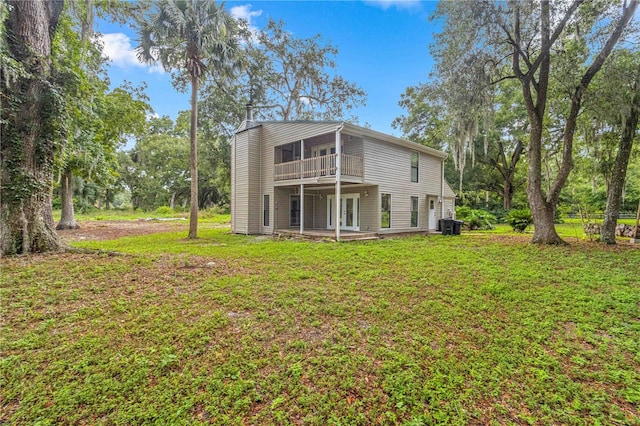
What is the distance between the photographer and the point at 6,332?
10.9 feet

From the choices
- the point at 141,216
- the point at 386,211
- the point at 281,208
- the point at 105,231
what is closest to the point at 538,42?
the point at 386,211

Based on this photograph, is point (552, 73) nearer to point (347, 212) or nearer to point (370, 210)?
point (370, 210)

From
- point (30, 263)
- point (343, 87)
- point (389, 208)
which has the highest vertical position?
point (343, 87)

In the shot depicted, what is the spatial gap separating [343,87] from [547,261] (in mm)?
19611

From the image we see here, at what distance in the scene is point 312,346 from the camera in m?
3.34

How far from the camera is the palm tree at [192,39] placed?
392 inches

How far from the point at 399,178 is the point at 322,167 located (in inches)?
173

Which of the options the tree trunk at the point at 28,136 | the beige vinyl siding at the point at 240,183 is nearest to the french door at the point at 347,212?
the beige vinyl siding at the point at 240,183

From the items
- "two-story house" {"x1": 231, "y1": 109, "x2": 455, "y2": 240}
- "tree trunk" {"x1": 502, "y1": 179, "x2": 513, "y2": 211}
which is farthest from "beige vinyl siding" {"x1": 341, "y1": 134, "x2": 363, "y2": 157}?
"tree trunk" {"x1": 502, "y1": 179, "x2": 513, "y2": 211}

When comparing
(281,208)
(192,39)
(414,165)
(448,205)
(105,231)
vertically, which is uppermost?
(192,39)

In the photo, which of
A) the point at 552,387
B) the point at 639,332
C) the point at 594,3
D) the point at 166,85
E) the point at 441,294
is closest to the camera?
the point at 552,387

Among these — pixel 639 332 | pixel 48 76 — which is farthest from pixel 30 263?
pixel 639 332

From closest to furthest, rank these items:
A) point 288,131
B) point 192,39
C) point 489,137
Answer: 1. point 192,39
2. point 288,131
3. point 489,137

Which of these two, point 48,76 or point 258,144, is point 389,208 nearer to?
point 258,144
